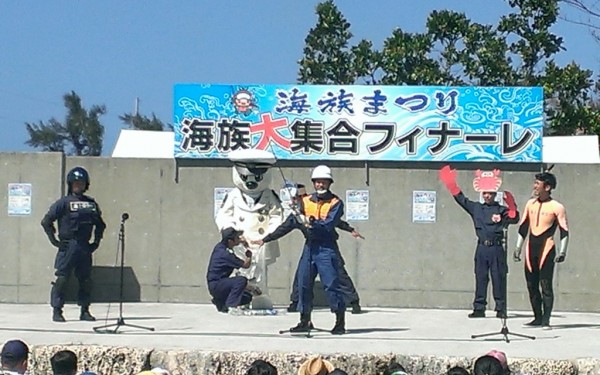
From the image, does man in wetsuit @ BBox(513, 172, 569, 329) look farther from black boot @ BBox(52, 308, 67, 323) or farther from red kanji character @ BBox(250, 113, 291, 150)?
black boot @ BBox(52, 308, 67, 323)

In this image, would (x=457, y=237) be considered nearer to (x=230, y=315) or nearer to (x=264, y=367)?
(x=230, y=315)

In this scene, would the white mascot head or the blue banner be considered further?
the blue banner

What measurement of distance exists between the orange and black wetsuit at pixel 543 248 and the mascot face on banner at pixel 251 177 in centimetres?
305

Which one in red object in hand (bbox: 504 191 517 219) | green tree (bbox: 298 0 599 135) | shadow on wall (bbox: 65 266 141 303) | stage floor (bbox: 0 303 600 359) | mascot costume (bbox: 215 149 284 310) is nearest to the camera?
stage floor (bbox: 0 303 600 359)

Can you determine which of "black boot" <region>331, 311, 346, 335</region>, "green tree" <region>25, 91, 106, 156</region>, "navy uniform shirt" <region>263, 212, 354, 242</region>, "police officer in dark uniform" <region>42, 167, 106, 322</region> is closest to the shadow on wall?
"police officer in dark uniform" <region>42, 167, 106, 322</region>

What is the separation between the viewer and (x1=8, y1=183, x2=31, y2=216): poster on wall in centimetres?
1351

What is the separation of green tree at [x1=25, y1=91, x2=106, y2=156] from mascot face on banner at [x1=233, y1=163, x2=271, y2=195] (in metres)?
29.8

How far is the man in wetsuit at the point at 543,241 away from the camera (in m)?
11.1

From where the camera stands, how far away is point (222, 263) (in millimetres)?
12016

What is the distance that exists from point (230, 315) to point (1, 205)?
12.0ft

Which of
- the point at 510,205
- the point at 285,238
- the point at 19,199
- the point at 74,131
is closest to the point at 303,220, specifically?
the point at 510,205

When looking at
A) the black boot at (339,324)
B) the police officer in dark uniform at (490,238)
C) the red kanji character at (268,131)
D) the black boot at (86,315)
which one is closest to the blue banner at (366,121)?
the red kanji character at (268,131)

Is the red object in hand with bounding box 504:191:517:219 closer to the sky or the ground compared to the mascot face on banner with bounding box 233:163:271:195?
closer to the ground

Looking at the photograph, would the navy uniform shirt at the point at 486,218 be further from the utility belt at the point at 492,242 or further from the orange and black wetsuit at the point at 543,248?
the orange and black wetsuit at the point at 543,248
